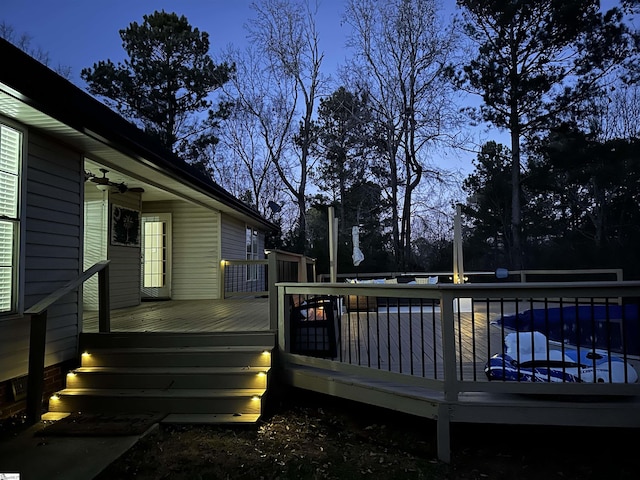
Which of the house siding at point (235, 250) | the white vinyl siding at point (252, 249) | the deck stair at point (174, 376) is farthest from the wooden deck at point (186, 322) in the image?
the white vinyl siding at point (252, 249)

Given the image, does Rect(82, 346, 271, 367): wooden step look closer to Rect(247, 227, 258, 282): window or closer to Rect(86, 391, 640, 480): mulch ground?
Rect(86, 391, 640, 480): mulch ground

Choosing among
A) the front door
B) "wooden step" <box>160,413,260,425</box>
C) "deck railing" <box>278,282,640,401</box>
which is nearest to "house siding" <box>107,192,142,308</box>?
the front door

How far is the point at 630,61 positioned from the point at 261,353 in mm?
17952

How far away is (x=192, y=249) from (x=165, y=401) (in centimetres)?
613

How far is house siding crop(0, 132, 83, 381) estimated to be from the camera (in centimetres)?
373

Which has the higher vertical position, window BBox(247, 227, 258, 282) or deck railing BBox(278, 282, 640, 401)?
window BBox(247, 227, 258, 282)

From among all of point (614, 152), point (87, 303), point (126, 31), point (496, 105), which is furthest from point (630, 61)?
point (126, 31)

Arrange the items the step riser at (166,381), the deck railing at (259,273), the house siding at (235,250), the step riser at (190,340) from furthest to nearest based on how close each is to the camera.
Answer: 1. the house siding at (235,250)
2. the deck railing at (259,273)
3. the step riser at (190,340)
4. the step riser at (166,381)

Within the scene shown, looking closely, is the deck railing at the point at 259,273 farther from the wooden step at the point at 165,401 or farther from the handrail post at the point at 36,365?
the handrail post at the point at 36,365

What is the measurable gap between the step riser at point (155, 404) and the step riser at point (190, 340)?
2.08 ft

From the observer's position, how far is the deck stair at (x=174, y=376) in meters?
3.72

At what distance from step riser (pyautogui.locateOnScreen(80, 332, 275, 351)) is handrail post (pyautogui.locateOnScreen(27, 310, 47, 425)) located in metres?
0.87

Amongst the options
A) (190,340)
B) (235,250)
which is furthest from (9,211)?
(235,250)

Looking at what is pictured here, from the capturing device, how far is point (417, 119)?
58.6 feet
